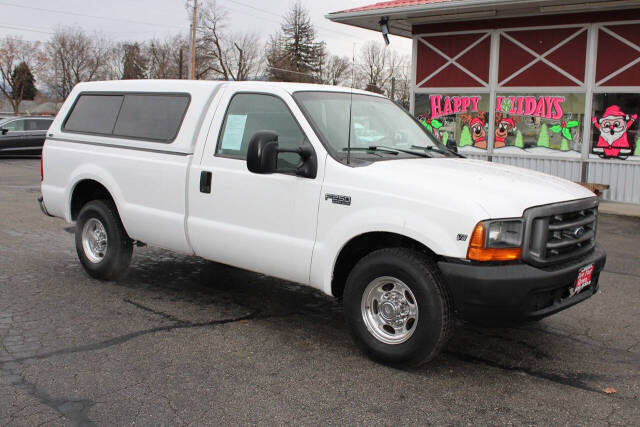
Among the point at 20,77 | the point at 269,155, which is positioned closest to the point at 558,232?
the point at 269,155

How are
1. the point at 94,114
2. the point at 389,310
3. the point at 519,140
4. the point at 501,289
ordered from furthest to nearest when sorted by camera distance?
1. the point at 519,140
2. the point at 94,114
3. the point at 389,310
4. the point at 501,289

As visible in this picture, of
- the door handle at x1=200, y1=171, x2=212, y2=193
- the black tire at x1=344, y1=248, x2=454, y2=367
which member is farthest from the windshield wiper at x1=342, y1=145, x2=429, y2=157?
the door handle at x1=200, y1=171, x2=212, y2=193

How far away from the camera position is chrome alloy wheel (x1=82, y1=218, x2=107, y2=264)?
6.46 meters

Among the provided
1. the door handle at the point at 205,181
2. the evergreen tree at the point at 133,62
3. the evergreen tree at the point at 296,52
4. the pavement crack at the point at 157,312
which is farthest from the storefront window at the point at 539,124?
the evergreen tree at the point at 133,62

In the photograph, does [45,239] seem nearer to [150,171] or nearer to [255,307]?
[150,171]

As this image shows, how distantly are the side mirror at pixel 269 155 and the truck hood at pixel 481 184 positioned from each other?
0.44m

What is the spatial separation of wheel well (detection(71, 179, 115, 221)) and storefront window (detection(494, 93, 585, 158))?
33.2 feet

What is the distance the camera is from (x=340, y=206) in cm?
445

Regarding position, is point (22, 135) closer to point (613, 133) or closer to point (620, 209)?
point (613, 133)

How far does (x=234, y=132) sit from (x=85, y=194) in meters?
2.33

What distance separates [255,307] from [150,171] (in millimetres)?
1525

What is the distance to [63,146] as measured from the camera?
21.7 feet

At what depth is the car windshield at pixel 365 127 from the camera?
4789 mm

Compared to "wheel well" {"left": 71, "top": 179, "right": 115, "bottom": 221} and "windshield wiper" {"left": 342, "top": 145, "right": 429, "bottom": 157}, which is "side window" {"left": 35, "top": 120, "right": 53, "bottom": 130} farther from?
"windshield wiper" {"left": 342, "top": 145, "right": 429, "bottom": 157}
